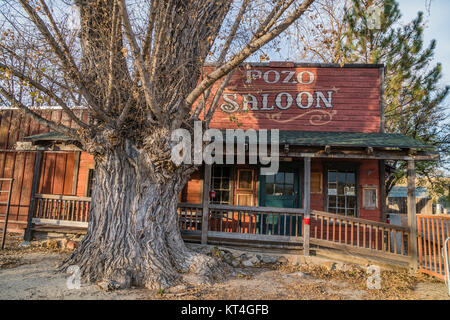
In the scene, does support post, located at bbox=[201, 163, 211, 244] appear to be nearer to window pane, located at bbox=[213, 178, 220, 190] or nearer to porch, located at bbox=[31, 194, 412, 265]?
porch, located at bbox=[31, 194, 412, 265]

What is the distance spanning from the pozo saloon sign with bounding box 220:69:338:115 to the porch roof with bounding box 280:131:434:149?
1.19 meters

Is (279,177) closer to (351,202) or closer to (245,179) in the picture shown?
(245,179)

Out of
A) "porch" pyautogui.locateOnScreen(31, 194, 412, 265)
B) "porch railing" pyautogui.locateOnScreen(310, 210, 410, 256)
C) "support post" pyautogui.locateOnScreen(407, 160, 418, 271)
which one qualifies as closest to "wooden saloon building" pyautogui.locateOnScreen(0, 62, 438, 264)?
"porch" pyautogui.locateOnScreen(31, 194, 412, 265)

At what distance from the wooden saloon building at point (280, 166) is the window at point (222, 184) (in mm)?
32

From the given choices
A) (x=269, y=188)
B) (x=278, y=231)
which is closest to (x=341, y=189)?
(x=269, y=188)

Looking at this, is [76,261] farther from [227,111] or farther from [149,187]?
[227,111]

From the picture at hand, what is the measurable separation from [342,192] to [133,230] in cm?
634

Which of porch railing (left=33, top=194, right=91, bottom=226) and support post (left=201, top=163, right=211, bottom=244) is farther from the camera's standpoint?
porch railing (left=33, top=194, right=91, bottom=226)

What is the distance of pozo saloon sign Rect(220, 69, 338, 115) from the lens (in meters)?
9.49

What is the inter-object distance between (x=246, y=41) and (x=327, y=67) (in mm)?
4505

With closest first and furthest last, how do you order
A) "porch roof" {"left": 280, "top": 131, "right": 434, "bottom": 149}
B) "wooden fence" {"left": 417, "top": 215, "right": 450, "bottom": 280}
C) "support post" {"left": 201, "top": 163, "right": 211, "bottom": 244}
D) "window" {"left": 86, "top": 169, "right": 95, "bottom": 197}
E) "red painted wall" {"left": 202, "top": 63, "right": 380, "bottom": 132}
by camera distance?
"wooden fence" {"left": 417, "top": 215, "right": 450, "bottom": 280}
"porch roof" {"left": 280, "top": 131, "right": 434, "bottom": 149}
"support post" {"left": 201, "top": 163, "right": 211, "bottom": 244}
"red painted wall" {"left": 202, "top": 63, "right": 380, "bottom": 132}
"window" {"left": 86, "top": 169, "right": 95, "bottom": 197}

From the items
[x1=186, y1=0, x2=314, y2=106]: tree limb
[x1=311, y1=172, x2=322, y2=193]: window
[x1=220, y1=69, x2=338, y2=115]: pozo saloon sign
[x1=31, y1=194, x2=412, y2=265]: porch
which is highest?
[x1=220, y1=69, x2=338, y2=115]: pozo saloon sign

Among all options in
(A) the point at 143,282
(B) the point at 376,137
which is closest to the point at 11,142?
(A) the point at 143,282
